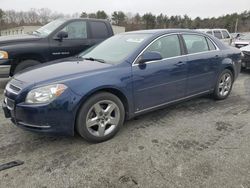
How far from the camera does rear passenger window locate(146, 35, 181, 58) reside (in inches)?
148

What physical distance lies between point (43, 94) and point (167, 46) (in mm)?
2247

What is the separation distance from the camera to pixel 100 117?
126 inches

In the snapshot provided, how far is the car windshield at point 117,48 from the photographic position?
3586 mm

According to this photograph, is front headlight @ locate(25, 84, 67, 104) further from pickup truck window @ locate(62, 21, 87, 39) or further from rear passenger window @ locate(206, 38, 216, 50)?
pickup truck window @ locate(62, 21, 87, 39)

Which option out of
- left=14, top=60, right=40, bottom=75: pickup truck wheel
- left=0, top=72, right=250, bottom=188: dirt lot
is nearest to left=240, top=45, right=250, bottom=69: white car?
left=0, top=72, right=250, bottom=188: dirt lot

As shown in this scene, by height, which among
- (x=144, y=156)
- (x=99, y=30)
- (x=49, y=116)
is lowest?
(x=144, y=156)

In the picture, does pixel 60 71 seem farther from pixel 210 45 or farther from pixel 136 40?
pixel 210 45

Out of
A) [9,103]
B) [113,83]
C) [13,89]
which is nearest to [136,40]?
[113,83]

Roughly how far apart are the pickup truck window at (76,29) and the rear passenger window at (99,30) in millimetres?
241

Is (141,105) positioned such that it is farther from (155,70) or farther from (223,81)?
(223,81)

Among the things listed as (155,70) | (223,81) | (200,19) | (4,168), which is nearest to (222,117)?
(223,81)

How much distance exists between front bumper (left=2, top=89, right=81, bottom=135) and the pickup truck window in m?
3.79

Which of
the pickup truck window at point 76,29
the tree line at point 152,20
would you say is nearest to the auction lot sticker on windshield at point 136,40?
the pickup truck window at point 76,29

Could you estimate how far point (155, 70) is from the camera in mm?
3621
